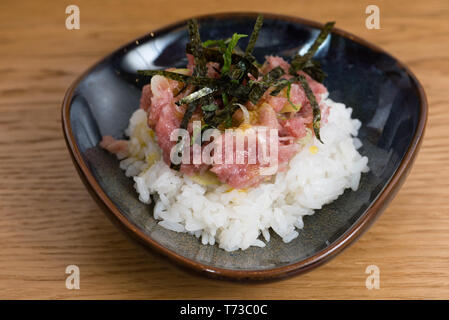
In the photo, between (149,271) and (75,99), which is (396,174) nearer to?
(149,271)

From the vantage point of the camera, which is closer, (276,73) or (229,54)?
(229,54)

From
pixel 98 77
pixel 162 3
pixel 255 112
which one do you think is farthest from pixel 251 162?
pixel 162 3

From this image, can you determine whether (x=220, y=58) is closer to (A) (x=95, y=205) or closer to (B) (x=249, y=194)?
(B) (x=249, y=194)

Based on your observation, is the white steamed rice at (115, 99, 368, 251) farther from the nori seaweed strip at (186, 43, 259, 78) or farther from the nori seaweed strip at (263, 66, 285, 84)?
the nori seaweed strip at (186, 43, 259, 78)

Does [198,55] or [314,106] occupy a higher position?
[198,55]

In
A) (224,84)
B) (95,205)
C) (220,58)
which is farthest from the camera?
(95,205)

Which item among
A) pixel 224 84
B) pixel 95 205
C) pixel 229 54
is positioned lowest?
pixel 95 205

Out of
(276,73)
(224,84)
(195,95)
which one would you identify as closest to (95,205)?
(195,95)
